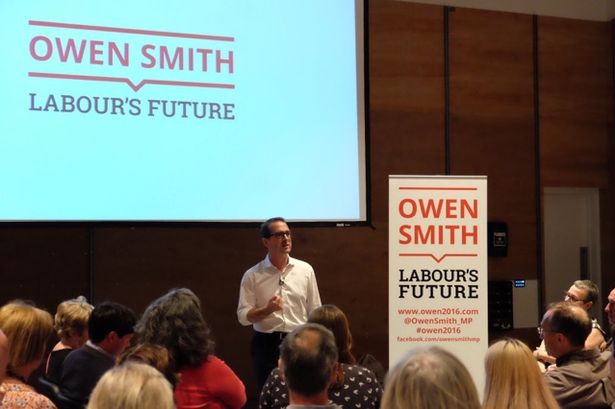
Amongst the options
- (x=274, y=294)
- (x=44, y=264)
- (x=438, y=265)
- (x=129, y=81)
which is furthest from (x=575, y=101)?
(x=44, y=264)

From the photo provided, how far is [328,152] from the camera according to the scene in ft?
18.0

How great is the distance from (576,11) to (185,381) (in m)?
5.62

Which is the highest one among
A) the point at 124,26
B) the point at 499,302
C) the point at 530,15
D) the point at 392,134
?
the point at 530,15

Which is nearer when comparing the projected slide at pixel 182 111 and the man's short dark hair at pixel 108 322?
the man's short dark hair at pixel 108 322

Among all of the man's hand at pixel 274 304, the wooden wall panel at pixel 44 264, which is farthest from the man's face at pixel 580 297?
the wooden wall panel at pixel 44 264

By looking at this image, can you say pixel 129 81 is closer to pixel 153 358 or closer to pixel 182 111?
pixel 182 111

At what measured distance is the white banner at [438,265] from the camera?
174 inches

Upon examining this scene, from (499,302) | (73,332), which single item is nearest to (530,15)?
(499,302)

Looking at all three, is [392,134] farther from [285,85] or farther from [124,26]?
[124,26]

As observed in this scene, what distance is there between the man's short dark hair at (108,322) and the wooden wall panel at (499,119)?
3936mm

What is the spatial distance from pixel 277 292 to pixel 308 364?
2.74 metres

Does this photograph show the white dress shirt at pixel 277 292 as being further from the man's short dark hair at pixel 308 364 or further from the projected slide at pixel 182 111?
the man's short dark hair at pixel 308 364

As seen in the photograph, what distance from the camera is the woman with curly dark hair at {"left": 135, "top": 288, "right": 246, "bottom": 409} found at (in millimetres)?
2723

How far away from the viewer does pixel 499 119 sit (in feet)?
21.8
